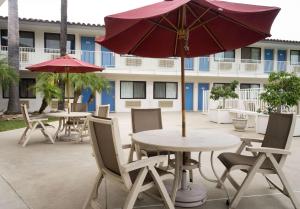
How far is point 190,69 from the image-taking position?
20.5 meters

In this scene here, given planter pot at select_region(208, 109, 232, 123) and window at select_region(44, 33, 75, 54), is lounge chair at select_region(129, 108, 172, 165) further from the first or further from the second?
window at select_region(44, 33, 75, 54)

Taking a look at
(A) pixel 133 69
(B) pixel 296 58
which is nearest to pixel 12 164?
(A) pixel 133 69

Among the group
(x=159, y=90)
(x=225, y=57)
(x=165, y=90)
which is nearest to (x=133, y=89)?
(x=159, y=90)

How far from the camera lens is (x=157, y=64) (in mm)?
19344

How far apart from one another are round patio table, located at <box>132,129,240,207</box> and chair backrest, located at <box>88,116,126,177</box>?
0.46 metres

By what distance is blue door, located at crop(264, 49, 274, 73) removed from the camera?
22312 mm

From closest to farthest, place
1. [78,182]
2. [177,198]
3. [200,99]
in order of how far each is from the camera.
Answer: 1. [177,198]
2. [78,182]
3. [200,99]

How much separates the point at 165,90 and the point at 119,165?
1860 centimetres

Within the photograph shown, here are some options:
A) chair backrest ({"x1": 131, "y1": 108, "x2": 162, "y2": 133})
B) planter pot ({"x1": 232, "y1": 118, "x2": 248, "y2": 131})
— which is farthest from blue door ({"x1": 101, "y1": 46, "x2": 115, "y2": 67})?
chair backrest ({"x1": 131, "y1": 108, "x2": 162, "y2": 133})

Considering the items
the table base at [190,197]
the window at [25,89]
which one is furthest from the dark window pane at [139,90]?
the table base at [190,197]

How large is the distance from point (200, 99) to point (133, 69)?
5.99 m

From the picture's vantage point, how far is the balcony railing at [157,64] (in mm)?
17344

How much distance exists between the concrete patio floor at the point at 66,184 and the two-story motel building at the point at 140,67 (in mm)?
12373

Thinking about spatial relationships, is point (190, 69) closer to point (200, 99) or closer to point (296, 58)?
point (200, 99)
